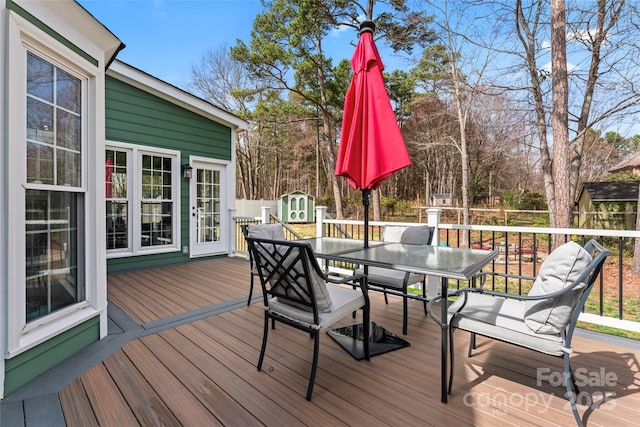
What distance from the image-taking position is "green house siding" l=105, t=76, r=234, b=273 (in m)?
4.84

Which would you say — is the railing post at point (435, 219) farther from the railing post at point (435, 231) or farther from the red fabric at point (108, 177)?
the red fabric at point (108, 177)

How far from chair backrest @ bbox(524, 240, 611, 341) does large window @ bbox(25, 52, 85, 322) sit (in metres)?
3.10

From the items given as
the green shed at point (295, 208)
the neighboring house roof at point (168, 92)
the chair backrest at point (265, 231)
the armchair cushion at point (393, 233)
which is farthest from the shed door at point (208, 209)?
the green shed at point (295, 208)

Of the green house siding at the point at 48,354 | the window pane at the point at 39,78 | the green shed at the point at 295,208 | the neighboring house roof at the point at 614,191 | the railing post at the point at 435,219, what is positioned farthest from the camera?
the green shed at the point at 295,208

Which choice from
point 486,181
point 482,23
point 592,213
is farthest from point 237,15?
point 486,181

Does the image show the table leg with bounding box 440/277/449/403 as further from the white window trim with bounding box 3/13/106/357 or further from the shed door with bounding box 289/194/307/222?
the shed door with bounding box 289/194/307/222

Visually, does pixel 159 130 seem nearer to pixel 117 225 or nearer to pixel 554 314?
pixel 117 225

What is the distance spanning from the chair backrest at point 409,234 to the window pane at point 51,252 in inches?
114

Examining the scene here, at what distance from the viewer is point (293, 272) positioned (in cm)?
193

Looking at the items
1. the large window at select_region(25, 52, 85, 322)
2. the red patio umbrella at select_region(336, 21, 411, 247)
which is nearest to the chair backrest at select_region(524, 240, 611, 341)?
the red patio umbrella at select_region(336, 21, 411, 247)

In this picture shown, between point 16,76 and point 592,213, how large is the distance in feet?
48.2

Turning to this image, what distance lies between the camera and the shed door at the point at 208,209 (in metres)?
5.96

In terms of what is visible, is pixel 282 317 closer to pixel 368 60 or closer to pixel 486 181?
pixel 368 60

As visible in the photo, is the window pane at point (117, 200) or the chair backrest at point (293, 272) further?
the window pane at point (117, 200)
